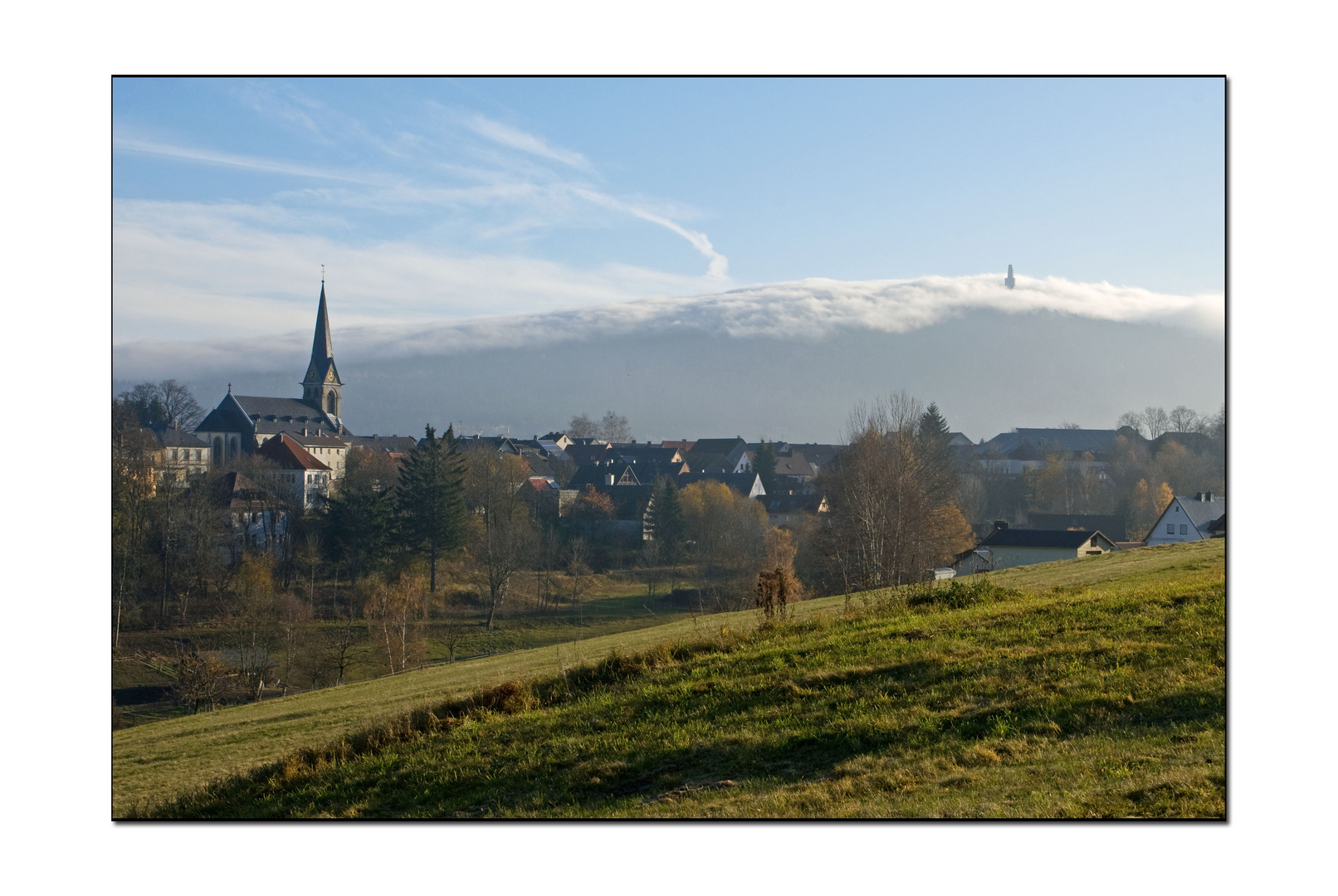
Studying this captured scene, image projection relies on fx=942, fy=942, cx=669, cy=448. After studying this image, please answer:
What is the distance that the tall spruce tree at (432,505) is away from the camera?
58.3 meters

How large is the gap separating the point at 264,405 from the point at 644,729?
4792 inches

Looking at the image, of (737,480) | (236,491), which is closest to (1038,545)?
(737,480)

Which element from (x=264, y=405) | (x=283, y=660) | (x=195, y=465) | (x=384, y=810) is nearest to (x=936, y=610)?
(x=384, y=810)

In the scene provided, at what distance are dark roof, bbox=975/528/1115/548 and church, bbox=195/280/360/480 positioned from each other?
47.9m

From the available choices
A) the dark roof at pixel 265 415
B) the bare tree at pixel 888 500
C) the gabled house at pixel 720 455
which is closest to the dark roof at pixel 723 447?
the gabled house at pixel 720 455

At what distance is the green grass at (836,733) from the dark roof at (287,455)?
6346 cm

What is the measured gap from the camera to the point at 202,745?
16203 millimetres

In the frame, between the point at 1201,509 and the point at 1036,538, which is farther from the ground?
the point at 1201,509

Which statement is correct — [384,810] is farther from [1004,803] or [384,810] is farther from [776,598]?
[776,598]

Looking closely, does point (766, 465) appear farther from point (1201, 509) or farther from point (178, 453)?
point (178, 453)

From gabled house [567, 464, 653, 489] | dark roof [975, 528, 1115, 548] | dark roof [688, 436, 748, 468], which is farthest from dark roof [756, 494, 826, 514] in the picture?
dark roof [688, 436, 748, 468]

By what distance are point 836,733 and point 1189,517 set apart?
4966cm

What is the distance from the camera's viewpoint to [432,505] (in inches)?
2327

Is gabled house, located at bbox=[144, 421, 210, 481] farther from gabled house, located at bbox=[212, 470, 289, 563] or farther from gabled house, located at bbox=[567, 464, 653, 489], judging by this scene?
gabled house, located at bbox=[567, 464, 653, 489]
